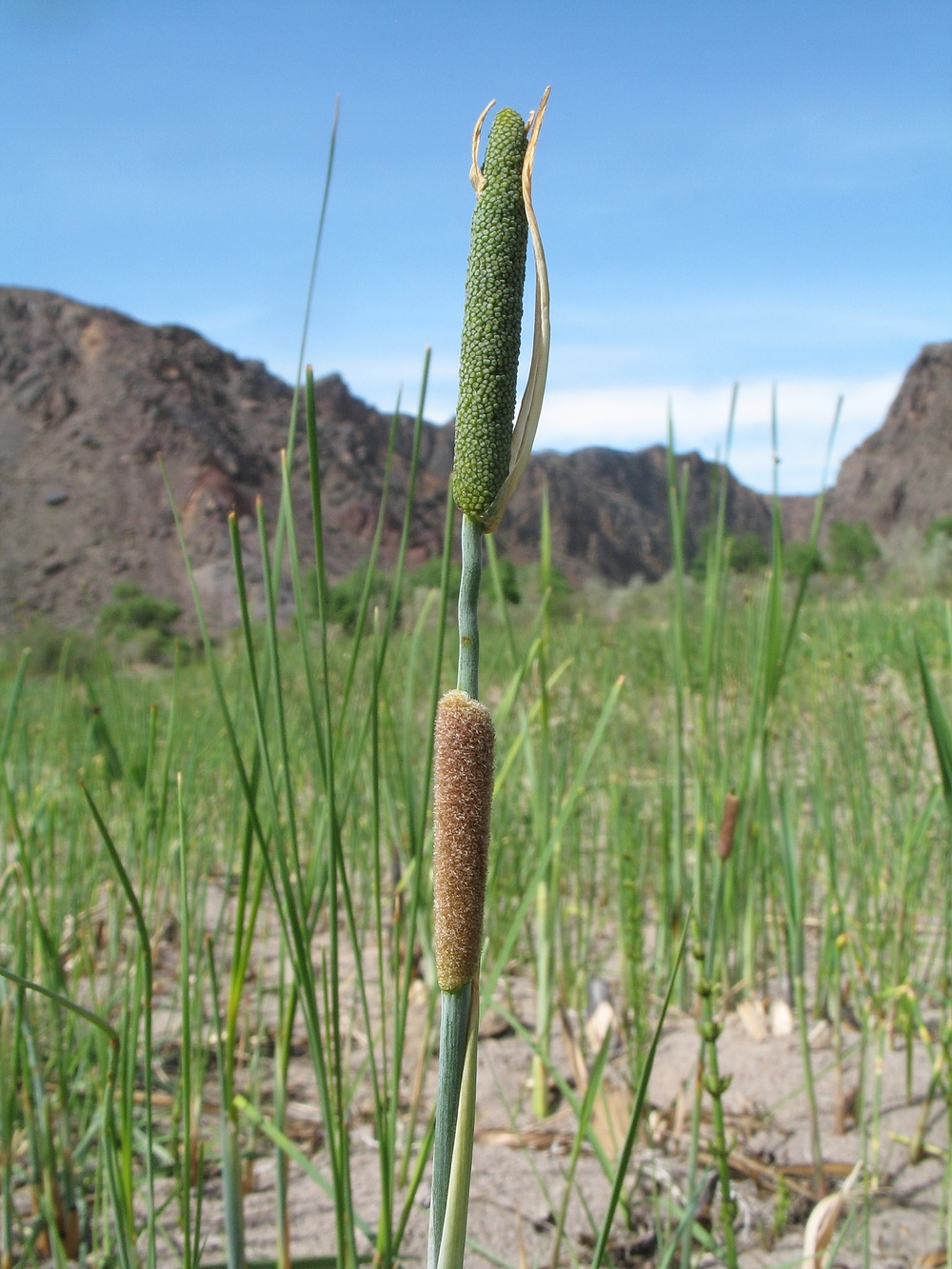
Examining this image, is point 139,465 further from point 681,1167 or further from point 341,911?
point 681,1167

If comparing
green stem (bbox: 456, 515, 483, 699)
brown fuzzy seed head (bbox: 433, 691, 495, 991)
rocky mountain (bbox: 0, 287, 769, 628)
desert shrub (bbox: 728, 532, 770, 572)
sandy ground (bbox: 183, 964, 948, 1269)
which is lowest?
sandy ground (bbox: 183, 964, 948, 1269)

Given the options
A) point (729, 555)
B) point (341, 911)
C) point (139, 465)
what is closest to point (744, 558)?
point (341, 911)

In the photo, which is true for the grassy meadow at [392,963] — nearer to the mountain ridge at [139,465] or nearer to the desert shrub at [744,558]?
the desert shrub at [744,558]

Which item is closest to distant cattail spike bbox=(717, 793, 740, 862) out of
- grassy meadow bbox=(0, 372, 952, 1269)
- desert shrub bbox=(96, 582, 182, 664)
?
grassy meadow bbox=(0, 372, 952, 1269)

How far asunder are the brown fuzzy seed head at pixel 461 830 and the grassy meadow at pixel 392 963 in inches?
4.6

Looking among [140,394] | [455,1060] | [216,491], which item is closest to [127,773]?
[455,1060]

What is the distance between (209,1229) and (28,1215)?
186mm

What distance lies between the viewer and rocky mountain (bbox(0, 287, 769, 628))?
29.5 meters

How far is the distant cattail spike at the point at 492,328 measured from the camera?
1.03 feet

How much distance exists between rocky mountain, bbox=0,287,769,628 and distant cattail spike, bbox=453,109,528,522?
986 inches

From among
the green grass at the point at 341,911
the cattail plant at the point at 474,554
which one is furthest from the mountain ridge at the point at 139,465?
the cattail plant at the point at 474,554

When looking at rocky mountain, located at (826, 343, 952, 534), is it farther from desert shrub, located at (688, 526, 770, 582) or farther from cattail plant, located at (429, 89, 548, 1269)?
cattail plant, located at (429, 89, 548, 1269)

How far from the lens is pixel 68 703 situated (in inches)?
99.3

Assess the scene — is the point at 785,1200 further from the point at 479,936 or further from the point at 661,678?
the point at 661,678
